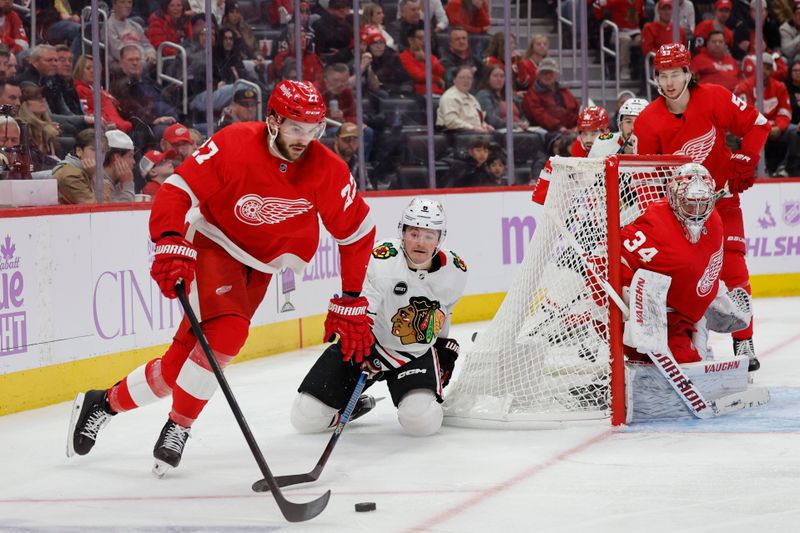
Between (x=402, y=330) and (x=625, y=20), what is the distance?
6108mm

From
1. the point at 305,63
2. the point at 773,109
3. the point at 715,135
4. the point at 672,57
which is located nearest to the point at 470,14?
the point at 305,63

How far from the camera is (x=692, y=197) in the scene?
407 centimetres

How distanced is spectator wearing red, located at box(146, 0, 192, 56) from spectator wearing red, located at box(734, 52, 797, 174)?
4.27m

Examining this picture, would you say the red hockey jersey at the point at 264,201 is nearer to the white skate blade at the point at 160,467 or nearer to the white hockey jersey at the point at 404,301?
the white hockey jersey at the point at 404,301

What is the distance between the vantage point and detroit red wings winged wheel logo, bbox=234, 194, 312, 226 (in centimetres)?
344

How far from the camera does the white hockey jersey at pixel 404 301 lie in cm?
408

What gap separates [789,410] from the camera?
14.0ft

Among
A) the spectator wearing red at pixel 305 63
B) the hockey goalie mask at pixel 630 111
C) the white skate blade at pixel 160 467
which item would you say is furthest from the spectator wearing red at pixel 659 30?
the white skate blade at pixel 160 467

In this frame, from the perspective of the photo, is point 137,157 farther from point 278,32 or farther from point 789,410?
point 789,410

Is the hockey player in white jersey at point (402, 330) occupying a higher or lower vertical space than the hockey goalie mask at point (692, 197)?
lower

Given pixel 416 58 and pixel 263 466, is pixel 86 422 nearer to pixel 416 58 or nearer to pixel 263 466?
pixel 263 466

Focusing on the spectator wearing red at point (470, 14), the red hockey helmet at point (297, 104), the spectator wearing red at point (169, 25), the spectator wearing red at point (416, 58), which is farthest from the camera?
the spectator wearing red at point (470, 14)

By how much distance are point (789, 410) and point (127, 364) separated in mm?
2663

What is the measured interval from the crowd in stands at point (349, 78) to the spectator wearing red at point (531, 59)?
1 centimetres
